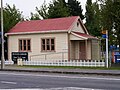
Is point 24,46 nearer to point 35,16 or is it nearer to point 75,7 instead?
point 35,16

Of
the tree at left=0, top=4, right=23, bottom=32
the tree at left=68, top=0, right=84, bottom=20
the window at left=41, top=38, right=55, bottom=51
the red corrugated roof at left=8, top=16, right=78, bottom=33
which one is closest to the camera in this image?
the red corrugated roof at left=8, top=16, right=78, bottom=33

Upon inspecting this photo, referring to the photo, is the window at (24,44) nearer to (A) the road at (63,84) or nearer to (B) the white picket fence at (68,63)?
(B) the white picket fence at (68,63)

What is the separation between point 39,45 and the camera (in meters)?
36.3

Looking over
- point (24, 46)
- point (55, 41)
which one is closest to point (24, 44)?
point (24, 46)

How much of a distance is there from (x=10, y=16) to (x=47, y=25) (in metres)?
11.7

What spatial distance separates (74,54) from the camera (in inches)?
1415

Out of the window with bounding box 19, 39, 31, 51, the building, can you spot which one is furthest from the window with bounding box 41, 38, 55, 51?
the window with bounding box 19, 39, 31, 51

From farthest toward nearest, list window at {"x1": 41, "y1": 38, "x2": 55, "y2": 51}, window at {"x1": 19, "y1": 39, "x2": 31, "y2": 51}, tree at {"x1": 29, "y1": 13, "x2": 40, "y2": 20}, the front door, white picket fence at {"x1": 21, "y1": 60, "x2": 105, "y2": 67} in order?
tree at {"x1": 29, "y1": 13, "x2": 40, "y2": 20} < window at {"x1": 19, "y1": 39, "x2": 31, "y2": 51} < the front door < window at {"x1": 41, "y1": 38, "x2": 55, "y2": 51} < white picket fence at {"x1": 21, "y1": 60, "x2": 105, "y2": 67}

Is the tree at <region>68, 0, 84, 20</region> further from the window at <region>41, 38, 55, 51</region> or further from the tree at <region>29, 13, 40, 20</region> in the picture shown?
the window at <region>41, 38, 55, 51</region>

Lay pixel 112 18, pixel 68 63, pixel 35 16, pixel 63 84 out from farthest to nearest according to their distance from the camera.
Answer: pixel 35 16 < pixel 68 63 < pixel 112 18 < pixel 63 84

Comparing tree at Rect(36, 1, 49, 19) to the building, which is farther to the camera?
tree at Rect(36, 1, 49, 19)

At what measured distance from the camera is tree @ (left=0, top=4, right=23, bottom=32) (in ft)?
142

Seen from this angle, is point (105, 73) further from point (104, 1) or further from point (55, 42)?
point (55, 42)

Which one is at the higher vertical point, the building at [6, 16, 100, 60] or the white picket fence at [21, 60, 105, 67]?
the building at [6, 16, 100, 60]
